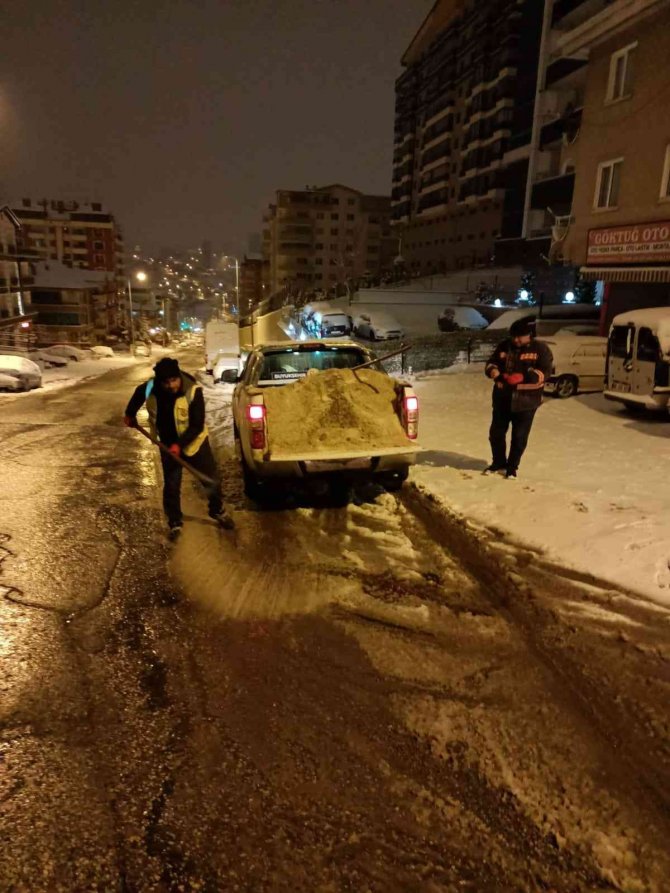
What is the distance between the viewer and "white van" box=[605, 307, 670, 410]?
33.6ft

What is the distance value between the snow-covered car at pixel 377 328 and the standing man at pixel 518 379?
20.0 m

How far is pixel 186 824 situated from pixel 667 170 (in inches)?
706

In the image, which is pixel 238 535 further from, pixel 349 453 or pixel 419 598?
pixel 419 598

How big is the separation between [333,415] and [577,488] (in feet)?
9.88

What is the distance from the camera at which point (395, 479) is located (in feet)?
21.6

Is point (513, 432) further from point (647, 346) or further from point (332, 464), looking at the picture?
point (647, 346)

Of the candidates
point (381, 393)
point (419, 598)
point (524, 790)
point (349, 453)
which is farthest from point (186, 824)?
point (381, 393)

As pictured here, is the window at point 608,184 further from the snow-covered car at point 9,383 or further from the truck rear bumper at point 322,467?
the snow-covered car at point 9,383

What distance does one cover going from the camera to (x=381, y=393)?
6.41 m

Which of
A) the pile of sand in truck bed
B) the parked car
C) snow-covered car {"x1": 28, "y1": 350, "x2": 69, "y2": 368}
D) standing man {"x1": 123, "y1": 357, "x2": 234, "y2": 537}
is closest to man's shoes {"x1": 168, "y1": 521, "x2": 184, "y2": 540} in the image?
standing man {"x1": 123, "y1": 357, "x2": 234, "y2": 537}

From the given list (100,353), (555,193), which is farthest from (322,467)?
(100,353)

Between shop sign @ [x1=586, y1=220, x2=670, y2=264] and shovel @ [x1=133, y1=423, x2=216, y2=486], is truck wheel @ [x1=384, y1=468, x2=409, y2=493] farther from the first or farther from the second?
shop sign @ [x1=586, y1=220, x2=670, y2=264]

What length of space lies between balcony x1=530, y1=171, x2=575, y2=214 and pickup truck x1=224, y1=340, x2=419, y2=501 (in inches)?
1188

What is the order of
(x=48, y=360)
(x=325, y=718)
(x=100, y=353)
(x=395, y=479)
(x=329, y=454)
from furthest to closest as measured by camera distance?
(x=100, y=353) < (x=48, y=360) < (x=395, y=479) < (x=329, y=454) < (x=325, y=718)
